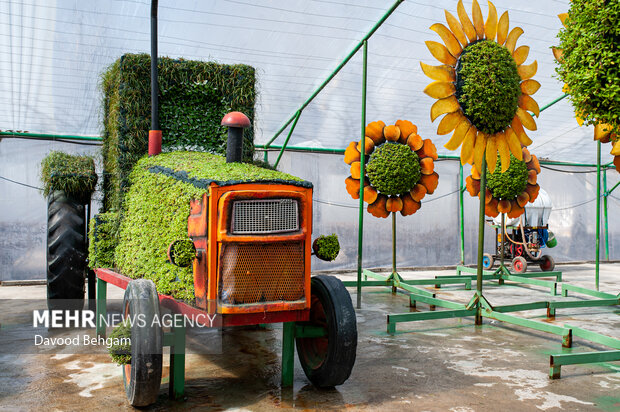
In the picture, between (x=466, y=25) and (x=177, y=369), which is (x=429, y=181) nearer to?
(x=466, y=25)

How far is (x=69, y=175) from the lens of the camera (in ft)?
16.3

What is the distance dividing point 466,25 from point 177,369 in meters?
4.04

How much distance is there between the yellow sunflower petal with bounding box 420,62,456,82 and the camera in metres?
5.02

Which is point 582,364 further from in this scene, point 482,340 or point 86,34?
point 86,34

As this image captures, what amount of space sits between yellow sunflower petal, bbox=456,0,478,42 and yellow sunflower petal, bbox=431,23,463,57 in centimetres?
14

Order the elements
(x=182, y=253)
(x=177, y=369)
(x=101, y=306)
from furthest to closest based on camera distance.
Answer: (x=101, y=306) < (x=177, y=369) < (x=182, y=253)

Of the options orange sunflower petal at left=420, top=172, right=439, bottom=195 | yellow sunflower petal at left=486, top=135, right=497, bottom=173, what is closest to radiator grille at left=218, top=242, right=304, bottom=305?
yellow sunflower petal at left=486, top=135, right=497, bottom=173

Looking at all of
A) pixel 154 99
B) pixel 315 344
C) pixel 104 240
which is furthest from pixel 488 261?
pixel 154 99

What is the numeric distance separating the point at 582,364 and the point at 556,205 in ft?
31.2

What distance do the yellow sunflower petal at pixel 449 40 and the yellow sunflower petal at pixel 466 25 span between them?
144 mm

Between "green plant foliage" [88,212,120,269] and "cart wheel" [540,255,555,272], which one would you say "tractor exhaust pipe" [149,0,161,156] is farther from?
"cart wheel" [540,255,555,272]

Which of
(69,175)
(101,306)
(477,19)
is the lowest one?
(101,306)

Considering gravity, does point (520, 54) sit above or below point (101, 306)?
above

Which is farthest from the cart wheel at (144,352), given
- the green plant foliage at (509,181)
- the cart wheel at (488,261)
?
the cart wheel at (488,261)
